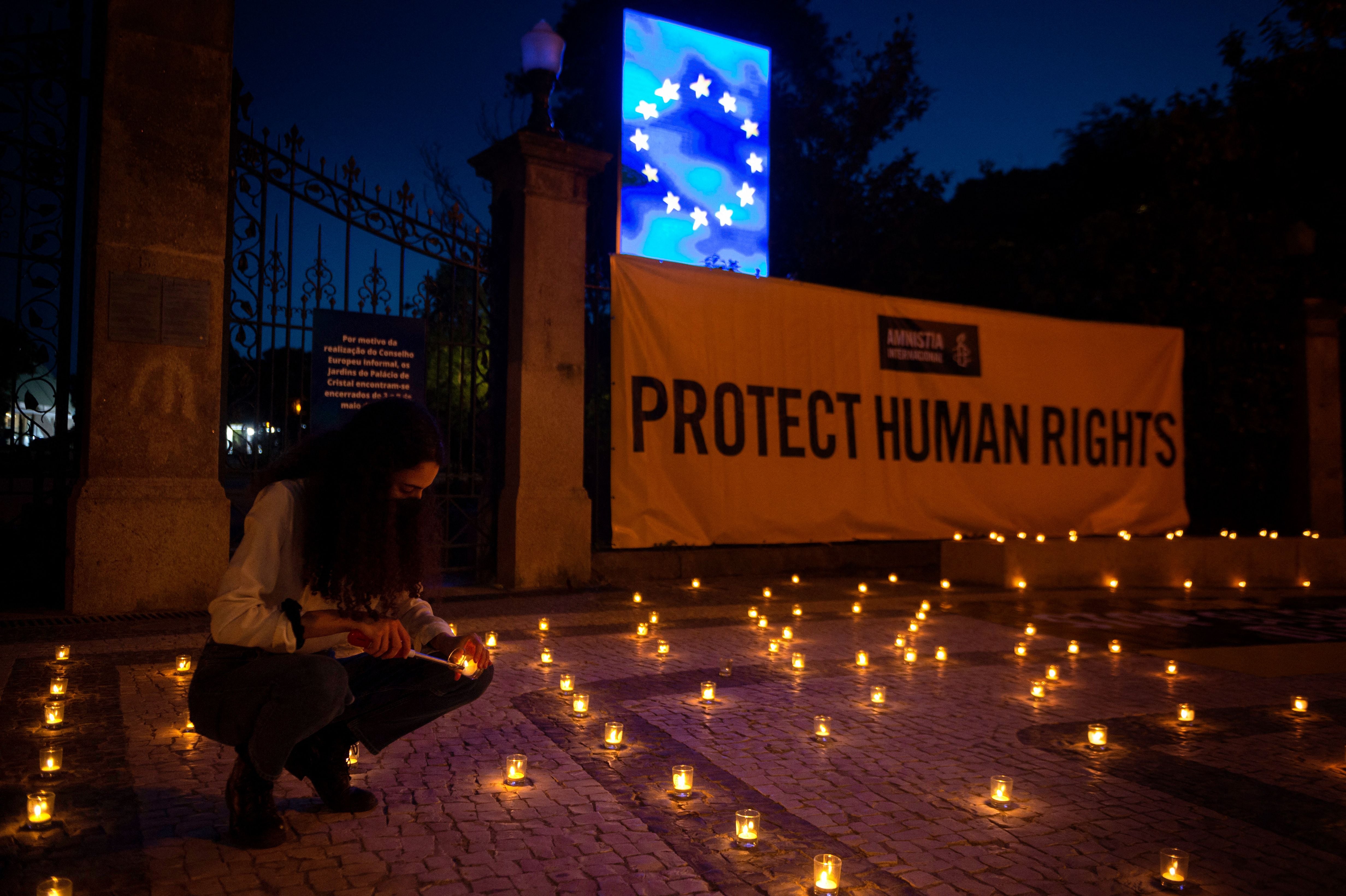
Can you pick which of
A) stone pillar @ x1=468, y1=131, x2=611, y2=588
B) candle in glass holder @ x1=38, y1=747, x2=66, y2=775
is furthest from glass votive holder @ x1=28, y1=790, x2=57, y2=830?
stone pillar @ x1=468, y1=131, x2=611, y2=588

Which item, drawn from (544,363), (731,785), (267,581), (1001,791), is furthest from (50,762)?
(544,363)

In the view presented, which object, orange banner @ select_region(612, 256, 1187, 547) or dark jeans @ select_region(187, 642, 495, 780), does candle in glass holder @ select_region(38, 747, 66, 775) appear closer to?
dark jeans @ select_region(187, 642, 495, 780)

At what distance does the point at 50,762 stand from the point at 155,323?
4.56 m

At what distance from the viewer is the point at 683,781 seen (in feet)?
12.2

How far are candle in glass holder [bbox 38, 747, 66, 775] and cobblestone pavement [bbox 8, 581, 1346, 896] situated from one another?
0.23 ft

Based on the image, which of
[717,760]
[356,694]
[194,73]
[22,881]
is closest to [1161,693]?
[717,760]

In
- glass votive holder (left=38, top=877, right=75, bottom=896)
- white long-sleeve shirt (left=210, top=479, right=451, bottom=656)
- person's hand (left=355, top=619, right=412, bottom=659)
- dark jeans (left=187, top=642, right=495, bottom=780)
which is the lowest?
glass votive holder (left=38, top=877, right=75, bottom=896)

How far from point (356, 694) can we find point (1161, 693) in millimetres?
4649

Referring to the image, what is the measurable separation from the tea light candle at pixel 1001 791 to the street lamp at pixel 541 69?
296 inches

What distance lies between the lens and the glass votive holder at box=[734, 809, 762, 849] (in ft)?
10.7

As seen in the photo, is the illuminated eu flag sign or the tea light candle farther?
the illuminated eu flag sign

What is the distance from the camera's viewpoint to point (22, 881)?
2.80m

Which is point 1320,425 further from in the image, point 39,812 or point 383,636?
point 39,812

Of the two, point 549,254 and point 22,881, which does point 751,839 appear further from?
point 549,254
